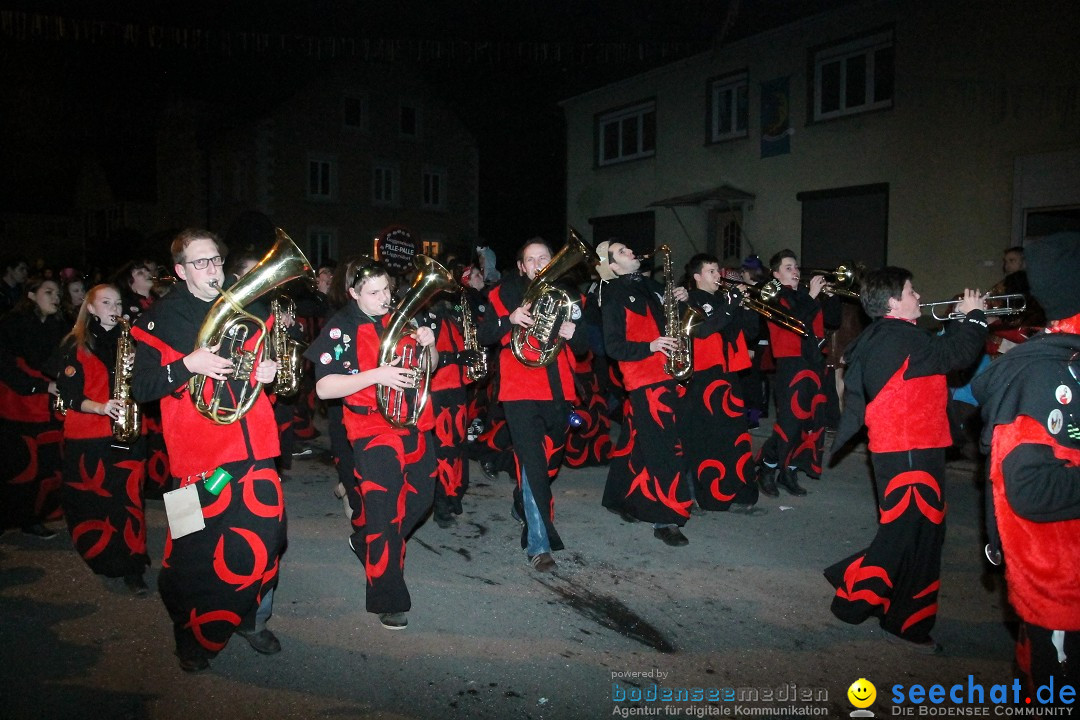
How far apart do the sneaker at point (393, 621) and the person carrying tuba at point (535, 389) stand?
1153 millimetres

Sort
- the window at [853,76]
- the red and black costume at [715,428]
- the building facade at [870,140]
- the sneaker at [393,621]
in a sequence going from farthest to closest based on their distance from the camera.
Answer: the window at [853,76] → the building facade at [870,140] → the red and black costume at [715,428] → the sneaker at [393,621]

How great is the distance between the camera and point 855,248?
569 inches

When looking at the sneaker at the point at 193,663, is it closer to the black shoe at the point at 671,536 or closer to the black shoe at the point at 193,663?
the black shoe at the point at 193,663

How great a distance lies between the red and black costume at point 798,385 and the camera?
6.76 metres

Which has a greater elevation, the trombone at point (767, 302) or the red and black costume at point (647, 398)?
the trombone at point (767, 302)

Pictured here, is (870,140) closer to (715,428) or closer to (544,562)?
(715,428)

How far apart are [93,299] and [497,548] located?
323cm

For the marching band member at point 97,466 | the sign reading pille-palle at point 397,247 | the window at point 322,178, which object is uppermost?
the window at point 322,178

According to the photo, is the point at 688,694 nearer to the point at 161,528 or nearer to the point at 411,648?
the point at 411,648

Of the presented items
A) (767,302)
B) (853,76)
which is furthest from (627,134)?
(767,302)

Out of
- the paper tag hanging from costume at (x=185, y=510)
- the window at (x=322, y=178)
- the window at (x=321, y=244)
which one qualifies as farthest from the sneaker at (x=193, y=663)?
the window at (x=322, y=178)

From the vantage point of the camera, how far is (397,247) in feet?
27.7

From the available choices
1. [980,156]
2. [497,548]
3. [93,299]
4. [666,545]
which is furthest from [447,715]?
[980,156]

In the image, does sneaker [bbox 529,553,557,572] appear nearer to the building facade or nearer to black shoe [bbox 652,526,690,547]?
black shoe [bbox 652,526,690,547]
